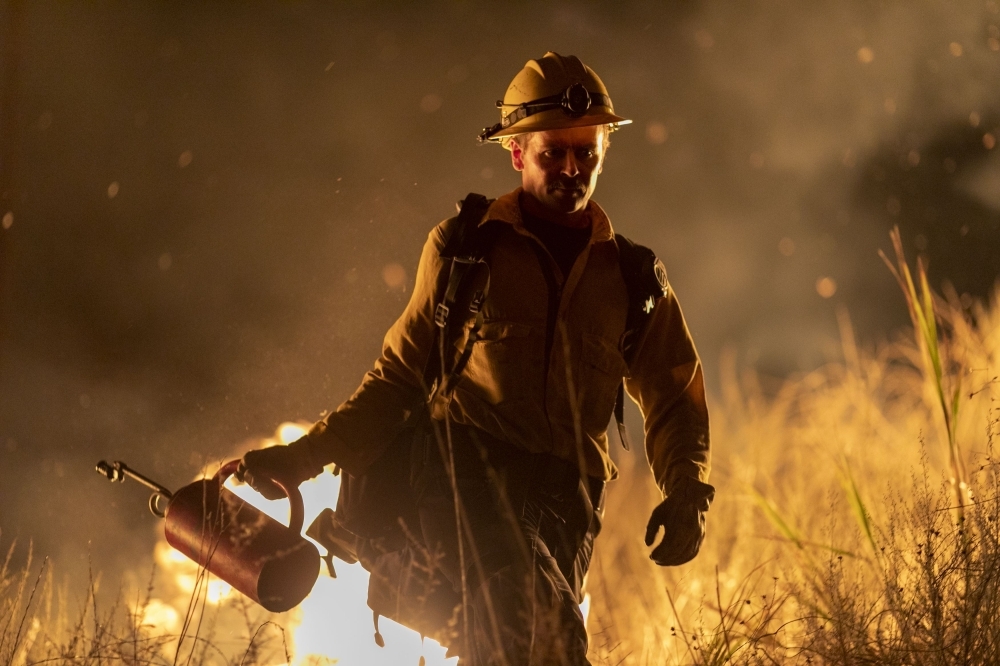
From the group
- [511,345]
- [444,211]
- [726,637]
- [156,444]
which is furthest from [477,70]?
[726,637]

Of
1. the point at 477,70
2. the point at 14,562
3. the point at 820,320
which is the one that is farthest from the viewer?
the point at 820,320

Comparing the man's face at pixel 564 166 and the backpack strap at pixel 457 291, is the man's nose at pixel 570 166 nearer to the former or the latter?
the man's face at pixel 564 166

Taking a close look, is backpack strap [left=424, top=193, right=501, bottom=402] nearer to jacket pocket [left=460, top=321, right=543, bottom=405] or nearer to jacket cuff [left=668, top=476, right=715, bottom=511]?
jacket pocket [left=460, top=321, right=543, bottom=405]

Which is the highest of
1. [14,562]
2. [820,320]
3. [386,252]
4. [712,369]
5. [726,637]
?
[820,320]

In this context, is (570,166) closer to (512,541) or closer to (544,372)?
(544,372)

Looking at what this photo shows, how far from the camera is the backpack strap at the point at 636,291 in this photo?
130 inches

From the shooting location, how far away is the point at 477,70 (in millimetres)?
8203

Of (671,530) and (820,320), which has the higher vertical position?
(820,320)

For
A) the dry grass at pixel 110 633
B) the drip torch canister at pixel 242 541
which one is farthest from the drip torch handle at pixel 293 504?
the dry grass at pixel 110 633

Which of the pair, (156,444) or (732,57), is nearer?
(156,444)

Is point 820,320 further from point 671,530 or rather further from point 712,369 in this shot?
point 671,530

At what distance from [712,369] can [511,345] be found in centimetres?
788

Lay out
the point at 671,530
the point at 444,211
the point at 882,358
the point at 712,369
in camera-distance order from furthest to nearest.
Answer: the point at 712,369 → the point at 444,211 → the point at 882,358 → the point at 671,530

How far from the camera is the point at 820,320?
11750 mm
